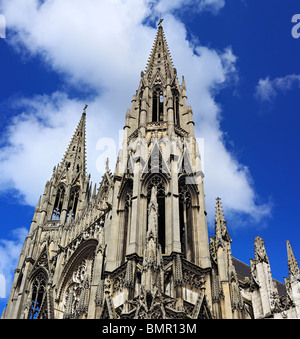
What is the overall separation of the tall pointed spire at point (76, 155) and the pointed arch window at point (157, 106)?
43.6 feet

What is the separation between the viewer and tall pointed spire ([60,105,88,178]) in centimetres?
4078

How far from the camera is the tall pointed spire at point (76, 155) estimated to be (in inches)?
1605

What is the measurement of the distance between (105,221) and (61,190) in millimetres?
13792

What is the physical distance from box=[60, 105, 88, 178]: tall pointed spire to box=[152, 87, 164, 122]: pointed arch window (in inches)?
523

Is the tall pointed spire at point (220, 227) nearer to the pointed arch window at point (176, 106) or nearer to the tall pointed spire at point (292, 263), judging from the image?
the tall pointed spire at point (292, 263)

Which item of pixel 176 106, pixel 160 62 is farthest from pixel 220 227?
pixel 160 62

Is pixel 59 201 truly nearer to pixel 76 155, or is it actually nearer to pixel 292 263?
pixel 76 155

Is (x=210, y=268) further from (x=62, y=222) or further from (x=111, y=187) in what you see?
(x=62, y=222)

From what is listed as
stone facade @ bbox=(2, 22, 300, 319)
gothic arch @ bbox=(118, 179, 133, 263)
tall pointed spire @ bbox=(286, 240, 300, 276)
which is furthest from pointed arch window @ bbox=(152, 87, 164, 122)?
tall pointed spire @ bbox=(286, 240, 300, 276)

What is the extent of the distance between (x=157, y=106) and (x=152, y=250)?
1300 centimetres

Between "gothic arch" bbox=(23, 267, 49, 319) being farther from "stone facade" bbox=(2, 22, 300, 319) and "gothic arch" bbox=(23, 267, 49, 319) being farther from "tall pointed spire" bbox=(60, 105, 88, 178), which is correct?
"tall pointed spire" bbox=(60, 105, 88, 178)

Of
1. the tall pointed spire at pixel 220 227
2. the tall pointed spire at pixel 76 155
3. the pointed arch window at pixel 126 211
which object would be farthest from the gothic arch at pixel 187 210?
the tall pointed spire at pixel 76 155

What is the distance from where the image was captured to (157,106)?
2905cm
